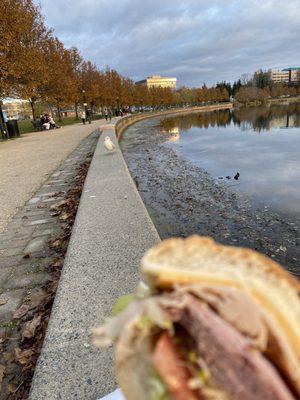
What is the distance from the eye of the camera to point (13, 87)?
79.5 feet

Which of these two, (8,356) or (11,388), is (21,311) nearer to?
(8,356)

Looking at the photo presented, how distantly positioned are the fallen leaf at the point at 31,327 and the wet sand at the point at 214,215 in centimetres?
368

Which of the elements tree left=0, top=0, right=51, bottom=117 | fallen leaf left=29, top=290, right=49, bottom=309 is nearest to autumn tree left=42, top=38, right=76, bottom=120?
tree left=0, top=0, right=51, bottom=117

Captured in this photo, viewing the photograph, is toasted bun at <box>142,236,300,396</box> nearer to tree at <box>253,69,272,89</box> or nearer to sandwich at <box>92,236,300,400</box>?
sandwich at <box>92,236,300,400</box>

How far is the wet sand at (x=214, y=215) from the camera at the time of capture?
6.24 metres

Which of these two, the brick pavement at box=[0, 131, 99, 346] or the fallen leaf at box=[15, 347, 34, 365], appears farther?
the brick pavement at box=[0, 131, 99, 346]

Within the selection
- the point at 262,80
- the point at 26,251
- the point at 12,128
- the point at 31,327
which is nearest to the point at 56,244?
the point at 26,251

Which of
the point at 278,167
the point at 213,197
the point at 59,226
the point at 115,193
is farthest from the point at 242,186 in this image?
the point at 59,226

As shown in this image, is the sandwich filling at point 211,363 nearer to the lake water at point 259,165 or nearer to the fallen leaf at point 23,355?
the fallen leaf at point 23,355

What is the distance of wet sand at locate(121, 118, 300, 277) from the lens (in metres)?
6.24

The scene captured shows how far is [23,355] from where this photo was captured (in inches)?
110

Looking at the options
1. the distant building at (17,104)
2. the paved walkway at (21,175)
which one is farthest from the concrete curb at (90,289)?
the distant building at (17,104)

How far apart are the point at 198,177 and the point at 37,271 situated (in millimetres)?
8832

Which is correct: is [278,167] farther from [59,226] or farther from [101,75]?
[101,75]
